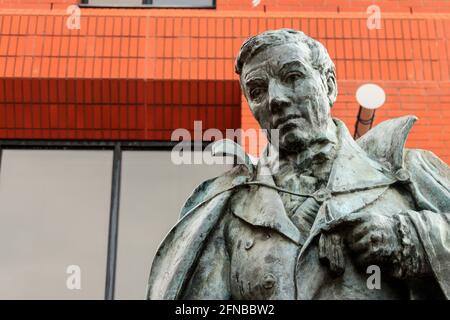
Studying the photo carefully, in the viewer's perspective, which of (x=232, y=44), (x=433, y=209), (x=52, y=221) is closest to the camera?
(x=433, y=209)

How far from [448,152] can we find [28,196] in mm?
4058

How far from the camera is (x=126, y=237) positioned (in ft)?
31.7

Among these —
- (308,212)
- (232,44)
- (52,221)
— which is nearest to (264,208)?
(308,212)

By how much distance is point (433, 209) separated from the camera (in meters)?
3.51

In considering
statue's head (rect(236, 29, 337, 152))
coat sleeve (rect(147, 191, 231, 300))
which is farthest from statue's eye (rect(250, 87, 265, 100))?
coat sleeve (rect(147, 191, 231, 300))

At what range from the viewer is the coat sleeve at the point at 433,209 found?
129 inches

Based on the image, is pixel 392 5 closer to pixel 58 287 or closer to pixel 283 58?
pixel 58 287

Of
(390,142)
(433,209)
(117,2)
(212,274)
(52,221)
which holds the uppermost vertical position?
(117,2)

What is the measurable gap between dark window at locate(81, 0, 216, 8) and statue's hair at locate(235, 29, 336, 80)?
20.9 feet

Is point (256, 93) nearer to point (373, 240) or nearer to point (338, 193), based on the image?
point (338, 193)

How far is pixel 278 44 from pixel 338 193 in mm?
613

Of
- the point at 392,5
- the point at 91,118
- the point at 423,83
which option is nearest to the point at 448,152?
the point at 423,83

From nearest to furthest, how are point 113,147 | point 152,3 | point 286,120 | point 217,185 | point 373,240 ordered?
point 373,240 → point 286,120 → point 217,185 → point 113,147 → point 152,3

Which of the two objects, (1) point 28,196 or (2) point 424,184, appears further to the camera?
(1) point 28,196
